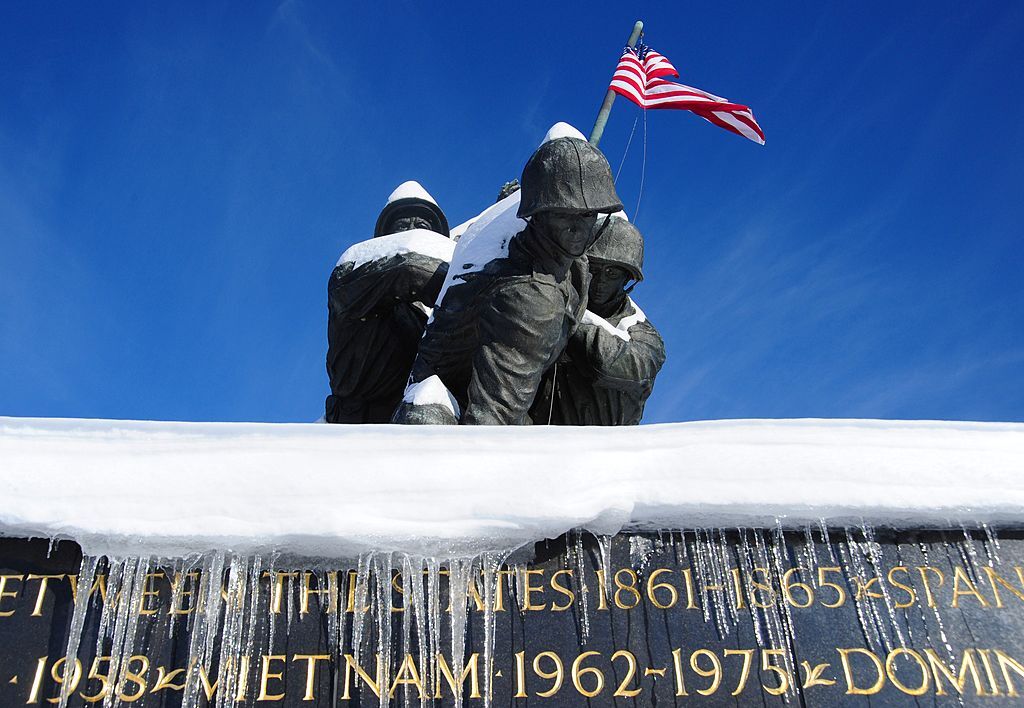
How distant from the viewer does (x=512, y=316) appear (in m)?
4.84

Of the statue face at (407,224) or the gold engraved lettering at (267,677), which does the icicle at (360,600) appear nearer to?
the gold engraved lettering at (267,677)

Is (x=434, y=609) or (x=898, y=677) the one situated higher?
(x=434, y=609)

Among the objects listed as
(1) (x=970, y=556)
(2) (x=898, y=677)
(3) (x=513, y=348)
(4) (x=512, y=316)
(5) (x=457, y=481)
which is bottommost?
(2) (x=898, y=677)

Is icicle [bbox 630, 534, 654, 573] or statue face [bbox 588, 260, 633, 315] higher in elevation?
statue face [bbox 588, 260, 633, 315]

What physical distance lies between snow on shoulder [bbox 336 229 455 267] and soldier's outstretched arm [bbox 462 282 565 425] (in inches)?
45.7

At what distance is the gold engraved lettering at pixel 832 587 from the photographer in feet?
10.6

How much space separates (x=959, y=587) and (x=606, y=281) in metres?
3.08

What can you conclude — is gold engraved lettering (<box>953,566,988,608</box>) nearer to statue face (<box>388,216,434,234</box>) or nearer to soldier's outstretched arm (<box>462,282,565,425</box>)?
soldier's outstretched arm (<box>462,282,565,425</box>)

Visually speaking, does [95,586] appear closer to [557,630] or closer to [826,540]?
[557,630]

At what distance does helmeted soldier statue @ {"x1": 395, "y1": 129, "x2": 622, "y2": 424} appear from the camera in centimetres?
476

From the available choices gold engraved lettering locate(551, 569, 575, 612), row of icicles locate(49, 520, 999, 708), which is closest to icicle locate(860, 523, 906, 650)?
row of icicles locate(49, 520, 999, 708)

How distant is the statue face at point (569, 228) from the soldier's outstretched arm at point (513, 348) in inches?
10.2

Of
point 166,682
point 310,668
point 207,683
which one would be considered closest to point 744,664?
point 310,668

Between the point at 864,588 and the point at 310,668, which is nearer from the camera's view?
the point at 310,668
